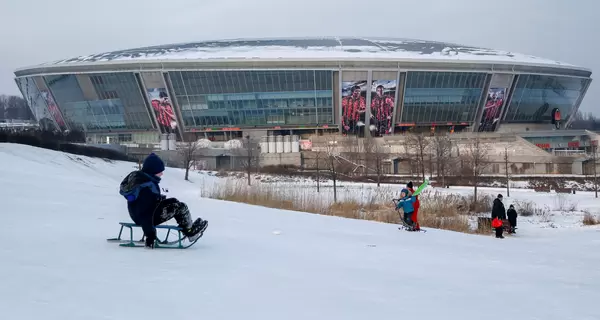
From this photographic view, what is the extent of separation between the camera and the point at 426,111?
62594mm

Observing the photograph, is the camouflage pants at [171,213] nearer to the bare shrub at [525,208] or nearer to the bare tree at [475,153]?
the bare shrub at [525,208]

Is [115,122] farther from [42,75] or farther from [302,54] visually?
[302,54]

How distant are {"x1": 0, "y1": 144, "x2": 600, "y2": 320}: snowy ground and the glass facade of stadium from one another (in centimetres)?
4966

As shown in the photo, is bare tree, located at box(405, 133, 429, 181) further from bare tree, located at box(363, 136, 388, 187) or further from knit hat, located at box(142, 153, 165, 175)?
knit hat, located at box(142, 153, 165, 175)

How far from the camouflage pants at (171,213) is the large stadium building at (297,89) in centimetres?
5053

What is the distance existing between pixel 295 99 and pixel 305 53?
5.00 metres

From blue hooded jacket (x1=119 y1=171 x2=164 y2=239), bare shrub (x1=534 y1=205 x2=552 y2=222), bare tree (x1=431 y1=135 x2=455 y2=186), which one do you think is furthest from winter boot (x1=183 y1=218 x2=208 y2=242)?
bare tree (x1=431 y1=135 x2=455 y2=186)

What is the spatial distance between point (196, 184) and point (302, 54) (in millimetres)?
29141

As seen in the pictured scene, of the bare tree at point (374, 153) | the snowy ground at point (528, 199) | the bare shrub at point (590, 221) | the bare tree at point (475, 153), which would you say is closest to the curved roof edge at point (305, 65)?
the bare tree at point (374, 153)

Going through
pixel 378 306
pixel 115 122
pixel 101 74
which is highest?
pixel 101 74

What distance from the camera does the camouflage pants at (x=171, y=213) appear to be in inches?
272

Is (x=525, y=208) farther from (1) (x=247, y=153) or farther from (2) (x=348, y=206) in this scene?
(1) (x=247, y=153)

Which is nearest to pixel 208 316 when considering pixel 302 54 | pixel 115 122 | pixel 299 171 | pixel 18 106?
pixel 299 171

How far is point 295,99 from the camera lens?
199ft
